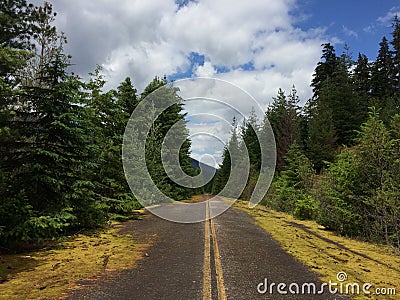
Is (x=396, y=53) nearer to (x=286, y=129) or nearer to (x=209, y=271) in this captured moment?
(x=286, y=129)

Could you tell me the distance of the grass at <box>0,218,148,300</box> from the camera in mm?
5242

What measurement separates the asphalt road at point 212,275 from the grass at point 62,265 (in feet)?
1.38

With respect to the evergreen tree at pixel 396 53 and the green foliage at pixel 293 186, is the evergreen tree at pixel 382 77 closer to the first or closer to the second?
the evergreen tree at pixel 396 53

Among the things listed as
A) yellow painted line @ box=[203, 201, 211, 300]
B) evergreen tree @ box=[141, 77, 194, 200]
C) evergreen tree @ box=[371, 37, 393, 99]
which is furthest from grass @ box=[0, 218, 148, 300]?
evergreen tree @ box=[371, 37, 393, 99]

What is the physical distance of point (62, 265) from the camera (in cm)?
687

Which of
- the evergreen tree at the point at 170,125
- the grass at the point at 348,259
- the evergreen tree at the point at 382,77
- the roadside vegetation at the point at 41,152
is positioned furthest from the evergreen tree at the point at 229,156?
the roadside vegetation at the point at 41,152

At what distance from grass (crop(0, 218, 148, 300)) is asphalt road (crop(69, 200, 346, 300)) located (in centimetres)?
42

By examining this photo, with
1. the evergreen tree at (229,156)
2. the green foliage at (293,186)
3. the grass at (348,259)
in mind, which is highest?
the evergreen tree at (229,156)

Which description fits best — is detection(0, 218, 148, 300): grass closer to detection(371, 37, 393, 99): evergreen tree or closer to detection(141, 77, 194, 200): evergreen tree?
detection(141, 77, 194, 200): evergreen tree

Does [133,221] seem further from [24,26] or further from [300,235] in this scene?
[24,26]

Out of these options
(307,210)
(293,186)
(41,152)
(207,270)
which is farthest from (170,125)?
(207,270)

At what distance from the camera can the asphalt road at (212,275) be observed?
4973 millimetres

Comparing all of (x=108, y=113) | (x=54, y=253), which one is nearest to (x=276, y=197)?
(x=108, y=113)

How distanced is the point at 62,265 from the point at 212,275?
348 cm
